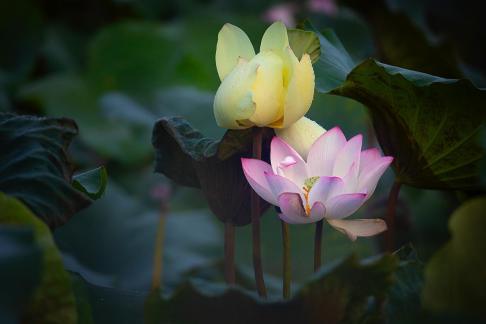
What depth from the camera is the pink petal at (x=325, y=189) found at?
67cm

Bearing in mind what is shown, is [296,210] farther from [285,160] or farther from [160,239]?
[160,239]

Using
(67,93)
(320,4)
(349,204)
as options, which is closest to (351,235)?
(349,204)

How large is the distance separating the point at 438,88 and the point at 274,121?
0.58ft

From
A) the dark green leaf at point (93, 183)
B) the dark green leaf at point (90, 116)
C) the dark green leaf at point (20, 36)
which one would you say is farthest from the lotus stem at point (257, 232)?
the dark green leaf at point (20, 36)

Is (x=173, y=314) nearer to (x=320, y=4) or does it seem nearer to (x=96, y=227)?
(x=96, y=227)

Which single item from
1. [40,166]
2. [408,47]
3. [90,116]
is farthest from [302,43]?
[90,116]

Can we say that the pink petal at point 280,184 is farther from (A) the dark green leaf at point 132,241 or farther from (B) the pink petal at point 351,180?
(A) the dark green leaf at point 132,241

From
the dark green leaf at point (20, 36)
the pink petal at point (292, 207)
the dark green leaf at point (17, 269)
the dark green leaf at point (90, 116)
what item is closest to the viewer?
the dark green leaf at point (17, 269)

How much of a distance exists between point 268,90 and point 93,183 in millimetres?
210

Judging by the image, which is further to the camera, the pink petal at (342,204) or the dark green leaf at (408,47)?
the dark green leaf at (408,47)

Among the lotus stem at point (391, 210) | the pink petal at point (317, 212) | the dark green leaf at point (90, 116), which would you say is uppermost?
the pink petal at point (317, 212)

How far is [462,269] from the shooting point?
0.59 meters

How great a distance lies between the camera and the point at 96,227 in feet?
4.93

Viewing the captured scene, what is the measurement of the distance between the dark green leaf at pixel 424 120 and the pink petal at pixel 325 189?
0.14m
